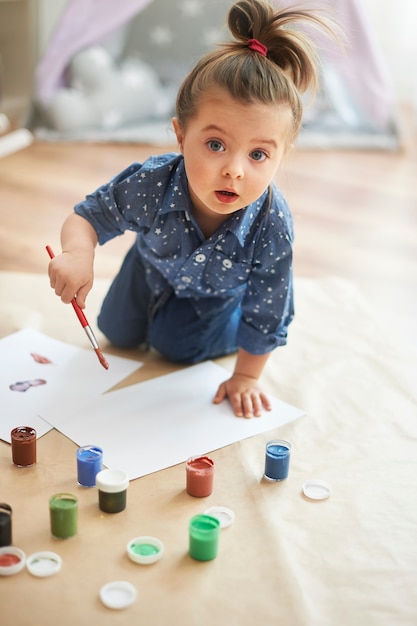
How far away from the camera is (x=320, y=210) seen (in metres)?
2.35

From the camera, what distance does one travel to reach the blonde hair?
1.15m

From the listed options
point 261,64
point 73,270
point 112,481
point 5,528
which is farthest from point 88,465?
point 261,64

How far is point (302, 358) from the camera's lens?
1.52 metres

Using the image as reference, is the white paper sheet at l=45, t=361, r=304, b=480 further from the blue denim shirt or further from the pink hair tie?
the pink hair tie

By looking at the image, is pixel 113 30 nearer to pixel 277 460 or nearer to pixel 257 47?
pixel 257 47

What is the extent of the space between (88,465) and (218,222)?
443mm

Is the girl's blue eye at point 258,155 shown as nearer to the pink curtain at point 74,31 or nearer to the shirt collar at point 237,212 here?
the shirt collar at point 237,212

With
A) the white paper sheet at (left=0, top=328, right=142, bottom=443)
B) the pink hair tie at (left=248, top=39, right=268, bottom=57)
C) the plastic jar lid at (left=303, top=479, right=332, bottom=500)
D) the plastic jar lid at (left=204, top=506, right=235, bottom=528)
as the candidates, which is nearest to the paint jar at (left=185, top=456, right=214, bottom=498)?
the plastic jar lid at (left=204, top=506, right=235, bottom=528)

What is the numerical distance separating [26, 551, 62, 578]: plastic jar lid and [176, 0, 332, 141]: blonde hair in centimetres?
62

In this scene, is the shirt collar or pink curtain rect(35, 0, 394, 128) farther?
pink curtain rect(35, 0, 394, 128)

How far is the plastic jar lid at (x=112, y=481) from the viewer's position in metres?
1.04

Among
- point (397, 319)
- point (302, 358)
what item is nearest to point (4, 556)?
point (302, 358)

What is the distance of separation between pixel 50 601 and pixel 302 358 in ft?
2.43

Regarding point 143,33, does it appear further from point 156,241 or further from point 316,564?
point 316,564
